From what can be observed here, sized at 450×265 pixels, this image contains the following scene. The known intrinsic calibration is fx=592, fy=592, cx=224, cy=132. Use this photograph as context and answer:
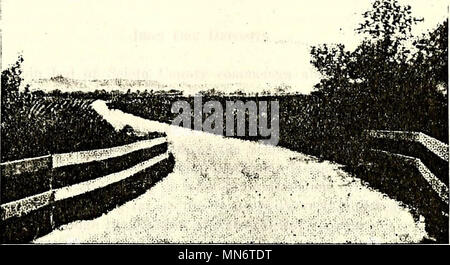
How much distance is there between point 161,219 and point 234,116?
19.8m

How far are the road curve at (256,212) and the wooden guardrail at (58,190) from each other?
0.64 feet

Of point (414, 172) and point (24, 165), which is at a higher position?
point (24, 165)

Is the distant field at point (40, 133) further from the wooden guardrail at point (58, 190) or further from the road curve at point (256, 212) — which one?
the road curve at point (256, 212)

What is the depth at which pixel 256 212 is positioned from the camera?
846 centimetres

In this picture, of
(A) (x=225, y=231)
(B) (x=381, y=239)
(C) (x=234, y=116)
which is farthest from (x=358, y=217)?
(C) (x=234, y=116)

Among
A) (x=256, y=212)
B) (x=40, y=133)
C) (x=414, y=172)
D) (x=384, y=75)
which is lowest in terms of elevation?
(x=256, y=212)

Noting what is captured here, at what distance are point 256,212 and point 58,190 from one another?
2806mm

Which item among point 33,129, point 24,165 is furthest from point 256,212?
point 33,129

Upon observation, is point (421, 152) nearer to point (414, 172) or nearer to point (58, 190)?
point (414, 172)

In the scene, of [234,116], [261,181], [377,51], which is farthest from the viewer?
[234,116]

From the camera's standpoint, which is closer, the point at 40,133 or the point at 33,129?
the point at 40,133

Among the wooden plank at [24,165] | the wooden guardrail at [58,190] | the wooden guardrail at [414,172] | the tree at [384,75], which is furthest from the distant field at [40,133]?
the wooden guardrail at [414,172]
